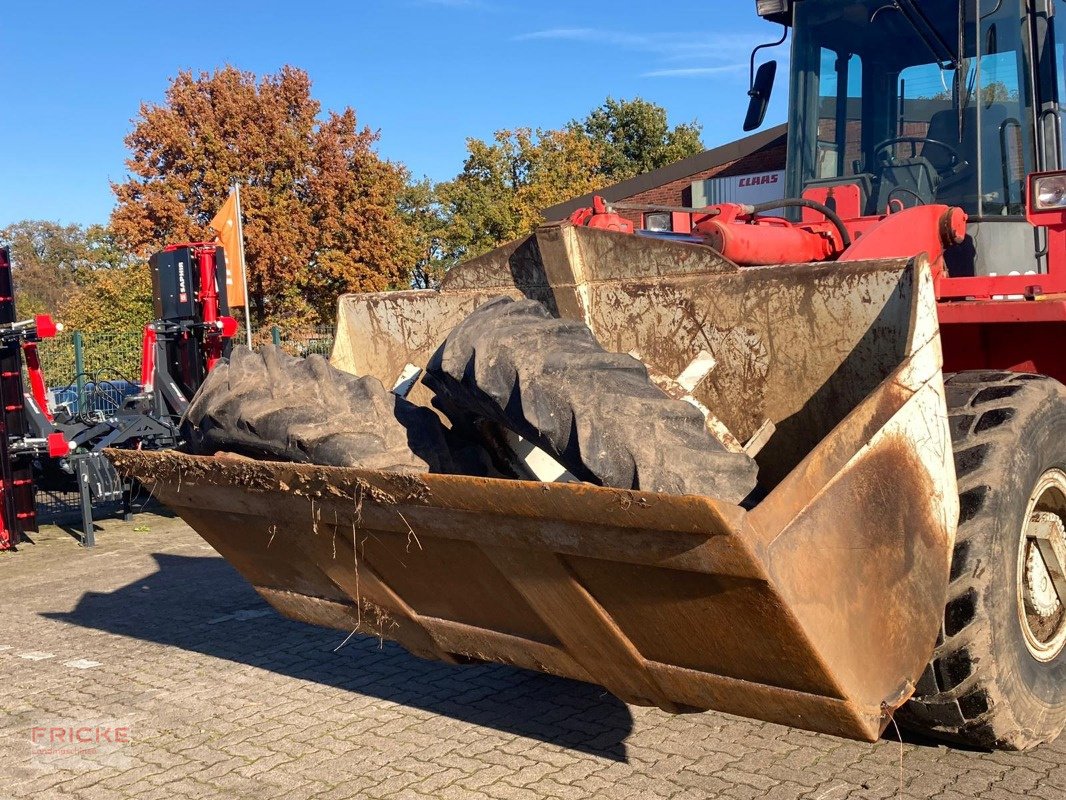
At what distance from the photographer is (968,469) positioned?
3.34 metres

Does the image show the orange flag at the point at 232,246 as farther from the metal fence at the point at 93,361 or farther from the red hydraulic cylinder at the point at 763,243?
the red hydraulic cylinder at the point at 763,243

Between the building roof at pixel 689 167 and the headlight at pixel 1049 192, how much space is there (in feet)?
47.1

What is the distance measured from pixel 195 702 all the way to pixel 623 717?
1.94 metres

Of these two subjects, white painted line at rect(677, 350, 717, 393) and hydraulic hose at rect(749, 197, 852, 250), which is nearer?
white painted line at rect(677, 350, 717, 393)

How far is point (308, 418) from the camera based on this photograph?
358 cm

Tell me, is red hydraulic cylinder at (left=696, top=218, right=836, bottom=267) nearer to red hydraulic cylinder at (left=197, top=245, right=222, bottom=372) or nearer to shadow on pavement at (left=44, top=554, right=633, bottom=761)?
shadow on pavement at (left=44, top=554, right=633, bottom=761)

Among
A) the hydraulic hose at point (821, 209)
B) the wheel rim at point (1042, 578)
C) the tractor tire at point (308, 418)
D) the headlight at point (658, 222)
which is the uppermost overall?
the headlight at point (658, 222)

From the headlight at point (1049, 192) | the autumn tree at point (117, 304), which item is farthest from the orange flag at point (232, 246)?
the autumn tree at point (117, 304)

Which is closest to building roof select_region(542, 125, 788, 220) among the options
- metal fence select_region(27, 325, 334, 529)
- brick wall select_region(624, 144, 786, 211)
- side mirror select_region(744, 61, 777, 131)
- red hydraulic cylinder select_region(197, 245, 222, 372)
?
brick wall select_region(624, 144, 786, 211)

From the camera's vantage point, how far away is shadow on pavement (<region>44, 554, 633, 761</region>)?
14.3ft

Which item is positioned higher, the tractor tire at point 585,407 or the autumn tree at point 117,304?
the autumn tree at point 117,304

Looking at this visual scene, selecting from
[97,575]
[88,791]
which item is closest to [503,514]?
[88,791]

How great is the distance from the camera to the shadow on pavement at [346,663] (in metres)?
4.36

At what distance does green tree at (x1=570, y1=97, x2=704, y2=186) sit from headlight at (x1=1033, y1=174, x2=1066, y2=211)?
1614 inches
